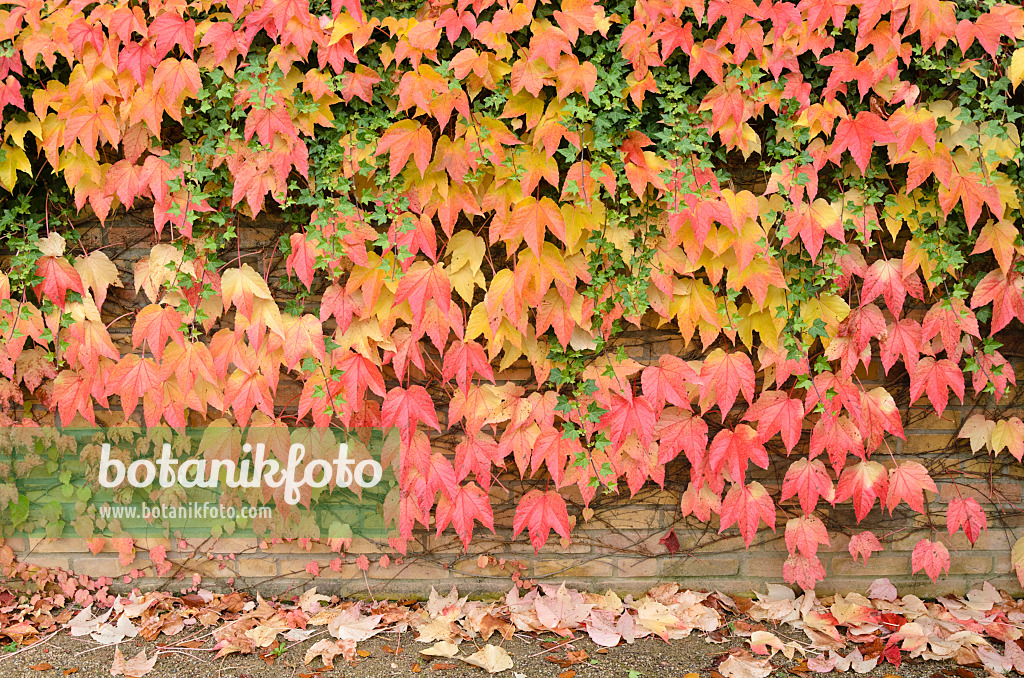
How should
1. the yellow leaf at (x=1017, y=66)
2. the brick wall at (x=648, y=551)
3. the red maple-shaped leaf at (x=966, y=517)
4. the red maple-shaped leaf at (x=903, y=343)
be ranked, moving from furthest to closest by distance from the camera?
the brick wall at (x=648, y=551) < the red maple-shaped leaf at (x=966, y=517) < the red maple-shaped leaf at (x=903, y=343) < the yellow leaf at (x=1017, y=66)

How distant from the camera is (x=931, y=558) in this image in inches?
84.5

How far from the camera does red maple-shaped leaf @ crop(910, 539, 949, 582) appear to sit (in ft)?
7.02

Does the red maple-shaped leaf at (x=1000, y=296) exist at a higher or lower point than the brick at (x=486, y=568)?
higher

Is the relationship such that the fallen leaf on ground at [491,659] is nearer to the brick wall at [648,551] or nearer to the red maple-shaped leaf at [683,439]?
the brick wall at [648,551]

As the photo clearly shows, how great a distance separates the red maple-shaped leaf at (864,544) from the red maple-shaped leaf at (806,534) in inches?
4.7

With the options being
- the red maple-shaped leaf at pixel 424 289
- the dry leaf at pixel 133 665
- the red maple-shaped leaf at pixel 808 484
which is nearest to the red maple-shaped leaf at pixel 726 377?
the red maple-shaped leaf at pixel 808 484

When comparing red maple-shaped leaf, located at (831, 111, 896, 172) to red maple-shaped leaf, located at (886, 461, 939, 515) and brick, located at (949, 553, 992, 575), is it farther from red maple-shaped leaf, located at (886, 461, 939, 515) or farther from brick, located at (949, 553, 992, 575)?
brick, located at (949, 553, 992, 575)

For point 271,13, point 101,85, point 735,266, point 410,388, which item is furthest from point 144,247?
point 735,266

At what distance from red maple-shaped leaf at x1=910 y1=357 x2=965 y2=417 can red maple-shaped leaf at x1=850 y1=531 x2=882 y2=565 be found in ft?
1.58

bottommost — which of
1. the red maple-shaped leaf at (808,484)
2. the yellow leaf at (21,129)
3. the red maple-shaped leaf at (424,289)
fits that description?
the red maple-shaped leaf at (808,484)

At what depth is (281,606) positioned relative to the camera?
87.0 inches

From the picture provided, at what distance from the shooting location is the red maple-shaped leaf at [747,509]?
2.07m

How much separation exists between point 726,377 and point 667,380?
0.18m

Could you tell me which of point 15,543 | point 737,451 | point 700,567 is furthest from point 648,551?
point 15,543
